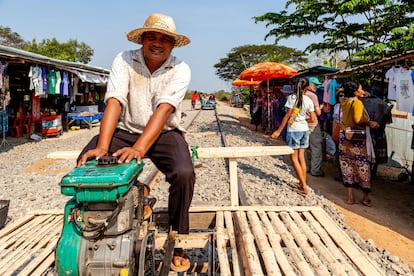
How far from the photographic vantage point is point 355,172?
206 inches

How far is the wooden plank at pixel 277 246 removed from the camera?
1970mm

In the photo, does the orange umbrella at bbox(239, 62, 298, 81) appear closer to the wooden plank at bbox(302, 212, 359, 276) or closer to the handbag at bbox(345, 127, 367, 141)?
the handbag at bbox(345, 127, 367, 141)

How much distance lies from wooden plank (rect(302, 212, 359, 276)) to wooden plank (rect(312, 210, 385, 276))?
36 mm

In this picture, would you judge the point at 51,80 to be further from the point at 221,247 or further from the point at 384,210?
the point at 221,247

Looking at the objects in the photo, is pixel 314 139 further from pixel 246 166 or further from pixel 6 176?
pixel 6 176

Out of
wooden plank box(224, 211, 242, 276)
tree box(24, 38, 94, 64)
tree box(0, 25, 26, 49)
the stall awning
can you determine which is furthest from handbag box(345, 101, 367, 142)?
tree box(0, 25, 26, 49)

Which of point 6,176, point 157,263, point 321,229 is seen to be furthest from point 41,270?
point 6,176

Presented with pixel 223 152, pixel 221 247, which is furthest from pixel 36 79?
pixel 221 247

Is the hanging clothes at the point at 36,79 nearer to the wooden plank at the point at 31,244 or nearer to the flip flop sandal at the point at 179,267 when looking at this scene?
the wooden plank at the point at 31,244

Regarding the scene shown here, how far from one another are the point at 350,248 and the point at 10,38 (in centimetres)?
4441

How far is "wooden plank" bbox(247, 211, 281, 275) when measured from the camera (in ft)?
6.50

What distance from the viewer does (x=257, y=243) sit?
93.3 inches

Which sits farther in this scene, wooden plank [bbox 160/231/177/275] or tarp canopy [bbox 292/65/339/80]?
tarp canopy [bbox 292/65/339/80]

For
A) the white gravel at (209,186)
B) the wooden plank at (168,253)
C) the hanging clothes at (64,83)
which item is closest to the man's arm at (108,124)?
the wooden plank at (168,253)
